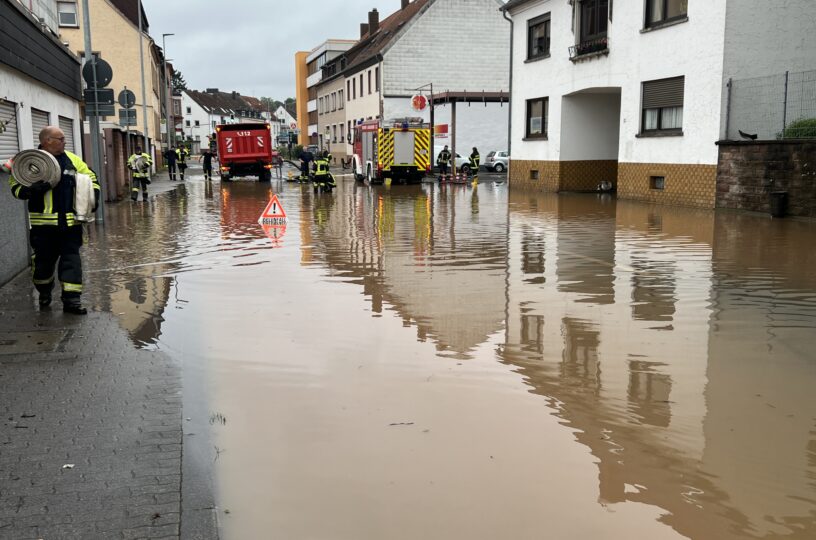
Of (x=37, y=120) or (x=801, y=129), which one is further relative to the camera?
(x=801, y=129)

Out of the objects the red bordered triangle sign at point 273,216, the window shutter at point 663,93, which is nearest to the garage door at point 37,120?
the red bordered triangle sign at point 273,216

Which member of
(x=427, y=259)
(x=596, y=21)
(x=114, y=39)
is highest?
(x=114, y=39)

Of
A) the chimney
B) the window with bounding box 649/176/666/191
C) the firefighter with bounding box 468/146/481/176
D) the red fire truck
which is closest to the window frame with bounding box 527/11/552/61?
the red fire truck

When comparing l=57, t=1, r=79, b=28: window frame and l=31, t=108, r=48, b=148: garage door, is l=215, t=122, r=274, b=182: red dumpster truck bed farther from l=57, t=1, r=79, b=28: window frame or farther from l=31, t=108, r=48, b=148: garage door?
l=31, t=108, r=48, b=148: garage door

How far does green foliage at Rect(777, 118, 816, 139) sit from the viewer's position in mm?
16047

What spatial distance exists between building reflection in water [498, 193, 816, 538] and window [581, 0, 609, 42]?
14.2m

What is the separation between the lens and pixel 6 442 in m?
4.20

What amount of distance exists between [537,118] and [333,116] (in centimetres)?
4149

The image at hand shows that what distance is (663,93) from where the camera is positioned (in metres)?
21.1

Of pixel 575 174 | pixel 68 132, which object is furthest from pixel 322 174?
pixel 68 132

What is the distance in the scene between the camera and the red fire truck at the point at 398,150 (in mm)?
32469

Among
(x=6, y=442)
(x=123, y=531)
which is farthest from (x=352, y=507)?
(x=6, y=442)

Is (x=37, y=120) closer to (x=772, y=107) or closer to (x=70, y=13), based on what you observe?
(x=772, y=107)

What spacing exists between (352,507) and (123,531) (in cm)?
98
